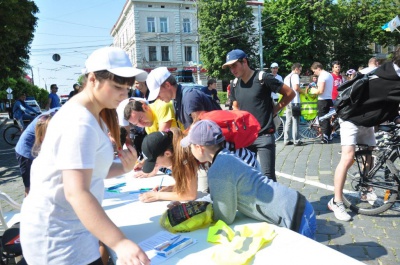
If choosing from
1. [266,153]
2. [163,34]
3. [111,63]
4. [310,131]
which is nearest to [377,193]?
[266,153]

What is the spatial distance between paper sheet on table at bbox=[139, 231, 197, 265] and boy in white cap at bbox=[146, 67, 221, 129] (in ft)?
4.20

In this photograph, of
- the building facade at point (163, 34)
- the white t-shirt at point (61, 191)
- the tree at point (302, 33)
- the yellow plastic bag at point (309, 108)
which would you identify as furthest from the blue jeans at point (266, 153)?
the building facade at point (163, 34)

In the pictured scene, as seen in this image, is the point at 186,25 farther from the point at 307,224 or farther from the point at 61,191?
the point at 61,191

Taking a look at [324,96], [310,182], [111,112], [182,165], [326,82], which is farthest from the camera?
[324,96]

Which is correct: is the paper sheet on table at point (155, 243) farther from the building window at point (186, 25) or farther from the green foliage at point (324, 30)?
the building window at point (186, 25)

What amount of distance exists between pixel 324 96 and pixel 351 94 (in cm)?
456

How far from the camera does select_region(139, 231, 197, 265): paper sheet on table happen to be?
1564 mm

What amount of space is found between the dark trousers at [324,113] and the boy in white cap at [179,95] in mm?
5053

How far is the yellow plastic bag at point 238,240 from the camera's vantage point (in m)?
1.50

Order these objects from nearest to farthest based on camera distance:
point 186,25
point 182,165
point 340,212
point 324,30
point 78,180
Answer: point 78,180 < point 182,165 < point 340,212 < point 324,30 < point 186,25

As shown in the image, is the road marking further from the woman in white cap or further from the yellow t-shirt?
the woman in white cap

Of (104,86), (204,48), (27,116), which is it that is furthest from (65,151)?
(204,48)

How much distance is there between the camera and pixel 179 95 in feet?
10.3

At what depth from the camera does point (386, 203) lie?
3.36 m
